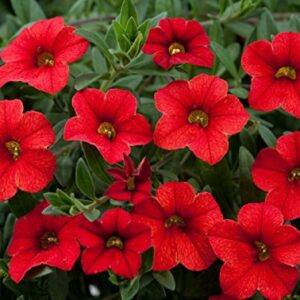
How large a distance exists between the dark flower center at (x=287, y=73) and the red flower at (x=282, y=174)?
115 mm

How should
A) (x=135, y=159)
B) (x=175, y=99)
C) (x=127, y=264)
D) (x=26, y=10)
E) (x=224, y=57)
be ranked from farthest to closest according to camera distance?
(x=26, y=10) < (x=224, y=57) < (x=135, y=159) < (x=175, y=99) < (x=127, y=264)

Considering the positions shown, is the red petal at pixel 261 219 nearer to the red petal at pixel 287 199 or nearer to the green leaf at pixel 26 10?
the red petal at pixel 287 199

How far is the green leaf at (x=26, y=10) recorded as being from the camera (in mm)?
1634

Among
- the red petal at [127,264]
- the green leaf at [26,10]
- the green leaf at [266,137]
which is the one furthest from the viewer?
the green leaf at [26,10]

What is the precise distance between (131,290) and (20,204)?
257mm

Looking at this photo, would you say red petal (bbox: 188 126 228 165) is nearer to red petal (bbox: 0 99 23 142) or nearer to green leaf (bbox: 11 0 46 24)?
red petal (bbox: 0 99 23 142)

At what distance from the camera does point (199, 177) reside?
1.33m

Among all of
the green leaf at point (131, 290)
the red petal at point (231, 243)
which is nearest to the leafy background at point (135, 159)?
the green leaf at point (131, 290)

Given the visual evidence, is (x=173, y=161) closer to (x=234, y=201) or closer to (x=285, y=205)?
(x=234, y=201)

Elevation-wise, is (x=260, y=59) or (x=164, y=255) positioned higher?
(x=260, y=59)

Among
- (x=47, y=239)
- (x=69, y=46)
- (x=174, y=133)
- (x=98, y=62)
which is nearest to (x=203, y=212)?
Result: (x=174, y=133)

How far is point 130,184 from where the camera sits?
111cm

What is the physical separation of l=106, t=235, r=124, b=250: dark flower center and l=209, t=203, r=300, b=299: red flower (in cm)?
14

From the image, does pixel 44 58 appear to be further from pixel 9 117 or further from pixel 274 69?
pixel 274 69
